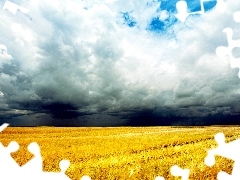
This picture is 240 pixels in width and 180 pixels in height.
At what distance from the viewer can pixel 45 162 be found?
20.0 meters

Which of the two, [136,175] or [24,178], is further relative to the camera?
[136,175]

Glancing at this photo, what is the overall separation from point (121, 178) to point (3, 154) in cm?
706

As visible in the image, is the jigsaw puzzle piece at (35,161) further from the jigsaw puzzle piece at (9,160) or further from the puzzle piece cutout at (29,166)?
the jigsaw puzzle piece at (9,160)

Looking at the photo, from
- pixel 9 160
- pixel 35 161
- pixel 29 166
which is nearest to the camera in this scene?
pixel 35 161

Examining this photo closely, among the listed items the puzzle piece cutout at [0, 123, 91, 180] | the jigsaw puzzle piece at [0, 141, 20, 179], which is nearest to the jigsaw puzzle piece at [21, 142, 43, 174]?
the puzzle piece cutout at [0, 123, 91, 180]

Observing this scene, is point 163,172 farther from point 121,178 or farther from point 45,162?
point 45,162

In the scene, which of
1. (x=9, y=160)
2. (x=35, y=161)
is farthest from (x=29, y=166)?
(x=35, y=161)

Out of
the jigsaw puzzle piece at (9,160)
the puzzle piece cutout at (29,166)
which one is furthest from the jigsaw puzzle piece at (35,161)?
the jigsaw puzzle piece at (9,160)

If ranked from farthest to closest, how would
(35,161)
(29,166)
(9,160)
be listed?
1. (29,166)
2. (9,160)
3. (35,161)

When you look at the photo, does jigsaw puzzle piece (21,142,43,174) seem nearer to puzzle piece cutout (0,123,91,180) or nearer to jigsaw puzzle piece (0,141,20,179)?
puzzle piece cutout (0,123,91,180)

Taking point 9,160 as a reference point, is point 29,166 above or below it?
below

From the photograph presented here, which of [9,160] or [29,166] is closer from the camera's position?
[9,160]

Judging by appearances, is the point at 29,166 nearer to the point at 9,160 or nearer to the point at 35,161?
the point at 9,160

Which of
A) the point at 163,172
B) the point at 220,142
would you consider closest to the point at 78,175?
the point at 163,172
